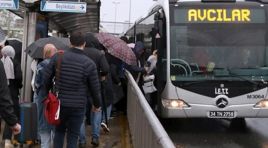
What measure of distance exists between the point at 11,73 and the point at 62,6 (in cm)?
478

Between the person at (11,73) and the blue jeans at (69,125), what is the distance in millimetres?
1772

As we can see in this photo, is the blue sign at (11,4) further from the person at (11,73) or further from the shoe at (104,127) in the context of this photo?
the shoe at (104,127)

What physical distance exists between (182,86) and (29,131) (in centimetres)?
499

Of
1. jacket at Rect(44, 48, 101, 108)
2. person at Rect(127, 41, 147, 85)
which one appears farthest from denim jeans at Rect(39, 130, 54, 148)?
person at Rect(127, 41, 147, 85)

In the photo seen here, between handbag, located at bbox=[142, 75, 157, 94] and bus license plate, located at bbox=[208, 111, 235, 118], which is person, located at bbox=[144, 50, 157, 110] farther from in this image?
bus license plate, located at bbox=[208, 111, 235, 118]

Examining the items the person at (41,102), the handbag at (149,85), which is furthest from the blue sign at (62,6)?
the person at (41,102)

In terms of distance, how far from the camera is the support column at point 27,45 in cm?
1243

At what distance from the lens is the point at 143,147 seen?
6492mm

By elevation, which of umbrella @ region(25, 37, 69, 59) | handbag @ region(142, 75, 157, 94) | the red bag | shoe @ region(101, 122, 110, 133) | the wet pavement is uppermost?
umbrella @ region(25, 37, 69, 59)

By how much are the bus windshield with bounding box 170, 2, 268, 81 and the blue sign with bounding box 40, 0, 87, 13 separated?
111 inches

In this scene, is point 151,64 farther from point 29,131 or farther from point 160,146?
point 160,146

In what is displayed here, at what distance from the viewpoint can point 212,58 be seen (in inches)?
460

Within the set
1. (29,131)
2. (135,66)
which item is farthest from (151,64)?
(29,131)

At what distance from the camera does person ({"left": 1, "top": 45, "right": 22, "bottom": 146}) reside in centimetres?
878
